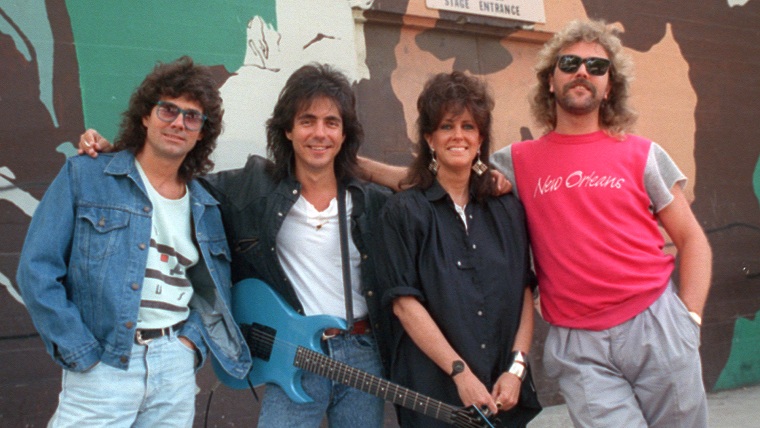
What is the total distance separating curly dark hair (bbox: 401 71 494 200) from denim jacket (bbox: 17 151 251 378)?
0.93 meters

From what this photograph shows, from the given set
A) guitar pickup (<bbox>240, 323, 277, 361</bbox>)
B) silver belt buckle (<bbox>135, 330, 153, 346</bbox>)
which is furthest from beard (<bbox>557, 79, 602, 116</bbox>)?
silver belt buckle (<bbox>135, 330, 153, 346</bbox>)

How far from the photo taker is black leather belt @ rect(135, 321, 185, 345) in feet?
8.84

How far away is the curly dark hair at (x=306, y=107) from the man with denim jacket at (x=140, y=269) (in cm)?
28

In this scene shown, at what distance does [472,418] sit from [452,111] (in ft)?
3.85

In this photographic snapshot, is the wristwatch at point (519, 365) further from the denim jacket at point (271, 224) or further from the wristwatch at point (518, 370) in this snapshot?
the denim jacket at point (271, 224)

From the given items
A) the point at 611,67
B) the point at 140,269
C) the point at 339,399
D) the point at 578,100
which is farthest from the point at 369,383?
the point at 611,67

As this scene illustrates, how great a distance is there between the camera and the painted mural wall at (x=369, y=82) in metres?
4.24

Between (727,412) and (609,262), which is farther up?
(609,262)

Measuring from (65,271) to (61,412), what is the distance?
0.47 meters

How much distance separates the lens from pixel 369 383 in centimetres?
299

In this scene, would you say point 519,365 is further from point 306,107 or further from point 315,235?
point 306,107

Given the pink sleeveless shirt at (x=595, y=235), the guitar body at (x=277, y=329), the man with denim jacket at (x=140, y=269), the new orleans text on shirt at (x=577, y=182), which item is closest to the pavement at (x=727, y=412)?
the pink sleeveless shirt at (x=595, y=235)

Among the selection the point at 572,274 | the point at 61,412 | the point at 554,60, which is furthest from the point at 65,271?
the point at 554,60

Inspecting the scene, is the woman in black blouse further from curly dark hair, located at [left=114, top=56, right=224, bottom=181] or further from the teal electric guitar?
curly dark hair, located at [left=114, top=56, right=224, bottom=181]
